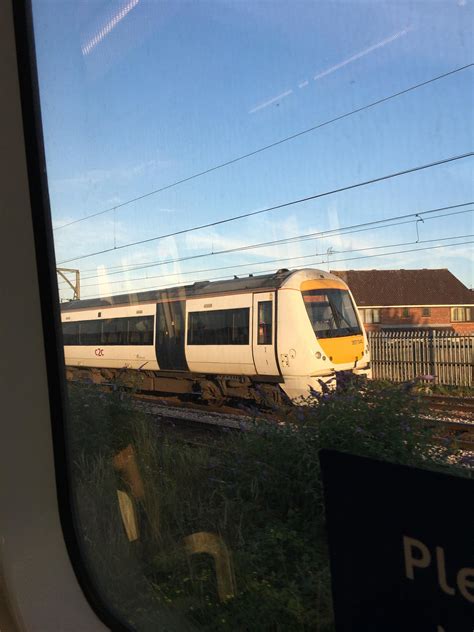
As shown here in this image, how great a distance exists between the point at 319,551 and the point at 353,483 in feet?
1.15

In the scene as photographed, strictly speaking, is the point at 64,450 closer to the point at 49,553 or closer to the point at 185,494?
the point at 49,553

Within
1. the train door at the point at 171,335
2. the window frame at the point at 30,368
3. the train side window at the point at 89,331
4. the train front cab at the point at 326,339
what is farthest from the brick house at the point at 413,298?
the train side window at the point at 89,331

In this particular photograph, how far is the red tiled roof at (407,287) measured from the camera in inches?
→ 50.9

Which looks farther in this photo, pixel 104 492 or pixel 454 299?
pixel 104 492

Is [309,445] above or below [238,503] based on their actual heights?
above

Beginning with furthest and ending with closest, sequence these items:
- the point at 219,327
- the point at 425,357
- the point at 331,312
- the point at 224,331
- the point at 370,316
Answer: the point at 224,331 → the point at 219,327 → the point at 331,312 → the point at 370,316 → the point at 425,357

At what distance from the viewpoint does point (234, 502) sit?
192 centimetres

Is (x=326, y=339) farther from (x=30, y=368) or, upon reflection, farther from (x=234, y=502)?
(x=30, y=368)

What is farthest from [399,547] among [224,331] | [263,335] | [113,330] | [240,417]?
[224,331]

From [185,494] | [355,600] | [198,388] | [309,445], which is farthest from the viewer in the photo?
[198,388]

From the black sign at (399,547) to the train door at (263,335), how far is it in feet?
8.24

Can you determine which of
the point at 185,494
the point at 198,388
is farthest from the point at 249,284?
the point at 198,388

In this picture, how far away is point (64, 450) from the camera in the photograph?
2395 mm

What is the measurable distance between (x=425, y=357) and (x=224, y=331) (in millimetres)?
→ 3797
